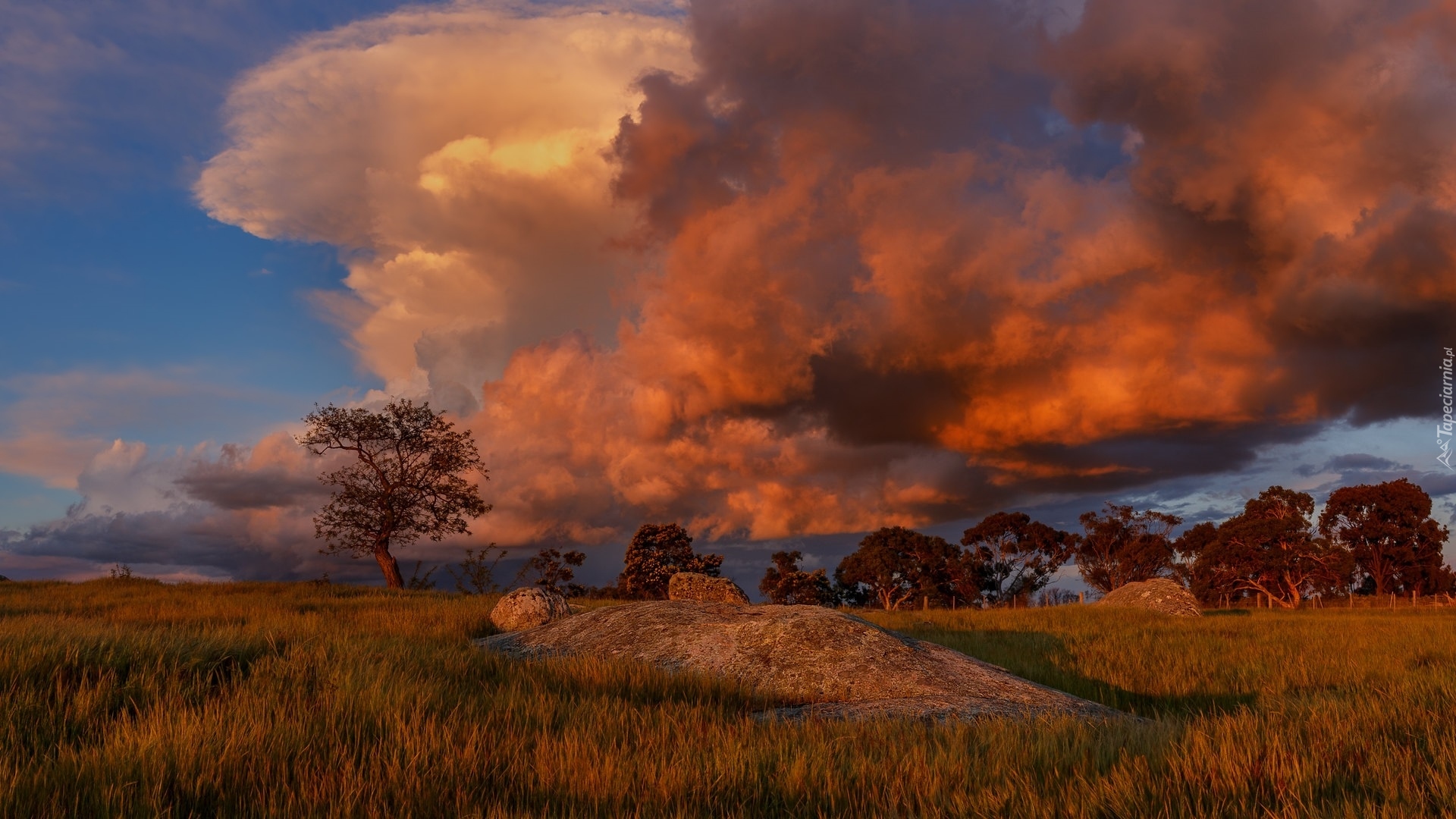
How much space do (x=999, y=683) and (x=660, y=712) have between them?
175 inches

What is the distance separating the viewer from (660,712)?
19.8ft

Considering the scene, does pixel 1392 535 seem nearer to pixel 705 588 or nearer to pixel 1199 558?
pixel 1199 558

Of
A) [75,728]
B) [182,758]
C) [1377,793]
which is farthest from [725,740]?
[75,728]

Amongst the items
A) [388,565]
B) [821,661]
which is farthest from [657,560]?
[821,661]

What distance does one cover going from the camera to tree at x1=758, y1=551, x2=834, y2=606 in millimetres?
51000

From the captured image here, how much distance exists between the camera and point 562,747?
16.4 ft

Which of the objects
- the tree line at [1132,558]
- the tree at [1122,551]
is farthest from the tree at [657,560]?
the tree at [1122,551]

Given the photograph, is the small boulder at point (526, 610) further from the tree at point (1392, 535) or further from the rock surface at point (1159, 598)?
the tree at point (1392, 535)

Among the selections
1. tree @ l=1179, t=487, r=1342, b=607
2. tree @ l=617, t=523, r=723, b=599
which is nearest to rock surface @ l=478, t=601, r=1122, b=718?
tree @ l=617, t=523, r=723, b=599

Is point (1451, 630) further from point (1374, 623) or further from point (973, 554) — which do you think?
point (973, 554)

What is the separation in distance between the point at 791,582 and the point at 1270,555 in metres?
35.7

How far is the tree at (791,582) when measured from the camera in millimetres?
51000

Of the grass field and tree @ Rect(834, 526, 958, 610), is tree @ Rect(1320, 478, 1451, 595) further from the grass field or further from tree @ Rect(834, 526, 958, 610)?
the grass field

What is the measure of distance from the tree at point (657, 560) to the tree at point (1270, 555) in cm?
Result: 4167
